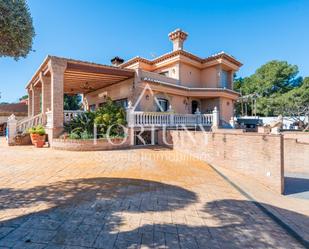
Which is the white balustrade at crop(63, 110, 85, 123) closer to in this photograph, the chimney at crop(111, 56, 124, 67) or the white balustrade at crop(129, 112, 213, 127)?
the white balustrade at crop(129, 112, 213, 127)

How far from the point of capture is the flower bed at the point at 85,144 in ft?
33.9

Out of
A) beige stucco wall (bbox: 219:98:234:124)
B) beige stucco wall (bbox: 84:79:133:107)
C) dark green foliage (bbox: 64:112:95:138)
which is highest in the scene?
beige stucco wall (bbox: 84:79:133:107)

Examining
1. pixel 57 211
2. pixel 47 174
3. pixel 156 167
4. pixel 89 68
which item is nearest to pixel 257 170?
pixel 156 167

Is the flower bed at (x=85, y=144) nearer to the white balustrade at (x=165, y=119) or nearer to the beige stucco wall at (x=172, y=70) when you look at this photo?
the white balustrade at (x=165, y=119)

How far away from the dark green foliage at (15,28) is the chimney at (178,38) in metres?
16.0

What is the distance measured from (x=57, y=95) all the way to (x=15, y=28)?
7.44 meters

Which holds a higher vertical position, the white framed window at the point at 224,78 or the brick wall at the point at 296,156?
the white framed window at the point at 224,78

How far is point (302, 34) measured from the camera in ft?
51.3

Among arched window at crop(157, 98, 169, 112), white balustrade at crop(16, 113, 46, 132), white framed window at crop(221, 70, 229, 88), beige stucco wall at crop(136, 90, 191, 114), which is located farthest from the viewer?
white framed window at crop(221, 70, 229, 88)

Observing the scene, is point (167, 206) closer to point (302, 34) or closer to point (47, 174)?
point (47, 174)

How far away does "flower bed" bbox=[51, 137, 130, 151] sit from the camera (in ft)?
33.9

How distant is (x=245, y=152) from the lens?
7.71m

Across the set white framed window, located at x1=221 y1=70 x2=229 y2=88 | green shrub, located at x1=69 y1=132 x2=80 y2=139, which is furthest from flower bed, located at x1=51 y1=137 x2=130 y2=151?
white framed window, located at x1=221 y1=70 x2=229 y2=88

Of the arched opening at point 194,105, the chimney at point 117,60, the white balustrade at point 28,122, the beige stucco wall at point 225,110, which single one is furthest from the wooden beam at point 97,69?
the beige stucco wall at point 225,110
